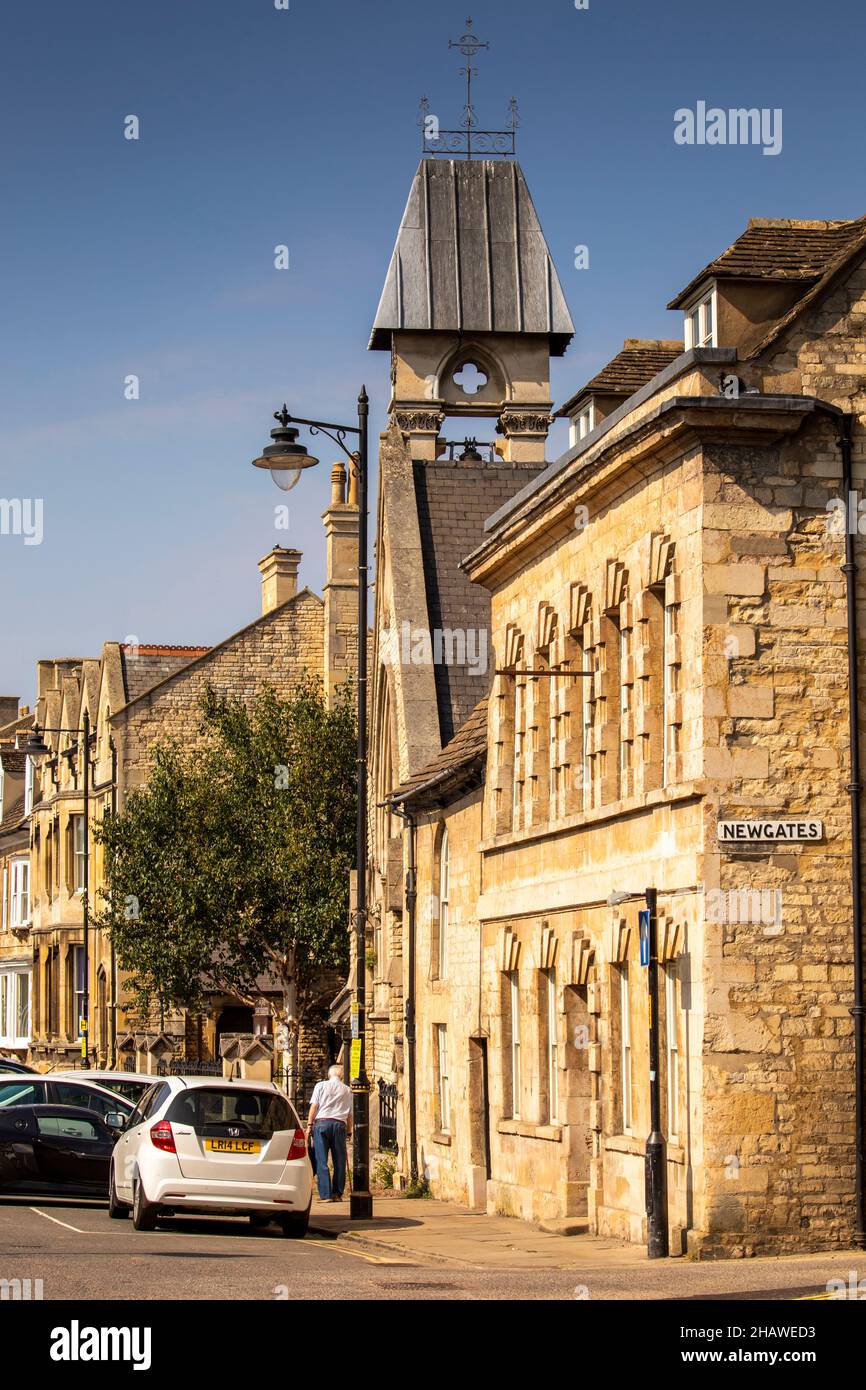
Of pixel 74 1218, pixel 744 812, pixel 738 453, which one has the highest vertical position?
pixel 738 453

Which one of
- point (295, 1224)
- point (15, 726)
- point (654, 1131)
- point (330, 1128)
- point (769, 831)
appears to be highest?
point (15, 726)

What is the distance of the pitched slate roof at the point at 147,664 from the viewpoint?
60.0m

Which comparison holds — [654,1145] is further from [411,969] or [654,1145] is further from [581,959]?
[411,969]

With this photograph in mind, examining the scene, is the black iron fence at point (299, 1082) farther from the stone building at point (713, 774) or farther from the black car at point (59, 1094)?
the stone building at point (713, 774)

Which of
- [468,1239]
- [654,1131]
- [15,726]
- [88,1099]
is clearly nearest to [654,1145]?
[654,1131]

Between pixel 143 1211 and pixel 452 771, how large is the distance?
8.99 m

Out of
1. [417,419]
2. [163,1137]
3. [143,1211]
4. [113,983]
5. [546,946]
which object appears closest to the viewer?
[163,1137]

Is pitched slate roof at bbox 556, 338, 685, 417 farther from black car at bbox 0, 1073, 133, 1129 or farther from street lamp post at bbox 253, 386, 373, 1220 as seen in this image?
black car at bbox 0, 1073, 133, 1129

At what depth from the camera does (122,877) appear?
154 feet

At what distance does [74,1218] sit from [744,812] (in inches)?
336

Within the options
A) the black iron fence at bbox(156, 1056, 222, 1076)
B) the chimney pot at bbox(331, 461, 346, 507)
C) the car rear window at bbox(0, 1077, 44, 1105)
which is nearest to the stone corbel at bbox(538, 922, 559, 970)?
the car rear window at bbox(0, 1077, 44, 1105)

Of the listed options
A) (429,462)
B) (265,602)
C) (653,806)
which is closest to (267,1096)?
(653,806)

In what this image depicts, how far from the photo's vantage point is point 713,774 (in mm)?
18328

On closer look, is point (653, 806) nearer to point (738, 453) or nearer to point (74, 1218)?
point (738, 453)
